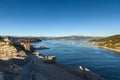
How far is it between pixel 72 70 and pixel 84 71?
449 cm

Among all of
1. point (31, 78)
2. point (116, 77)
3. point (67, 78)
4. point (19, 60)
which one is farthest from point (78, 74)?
point (31, 78)

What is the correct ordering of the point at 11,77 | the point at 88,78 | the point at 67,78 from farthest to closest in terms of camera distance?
the point at 88,78 → the point at 67,78 → the point at 11,77

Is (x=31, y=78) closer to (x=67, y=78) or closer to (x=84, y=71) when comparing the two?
(x=67, y=78)

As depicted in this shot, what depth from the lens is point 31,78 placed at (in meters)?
36.0

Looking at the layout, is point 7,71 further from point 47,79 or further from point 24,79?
point 47,79

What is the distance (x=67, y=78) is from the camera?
4850 centimetres

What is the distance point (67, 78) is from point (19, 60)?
1649 centimetres

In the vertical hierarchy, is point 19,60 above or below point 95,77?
above

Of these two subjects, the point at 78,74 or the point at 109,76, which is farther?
the point at 109,76

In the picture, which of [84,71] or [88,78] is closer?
[88,78]

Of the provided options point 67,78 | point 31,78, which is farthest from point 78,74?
point 31,78

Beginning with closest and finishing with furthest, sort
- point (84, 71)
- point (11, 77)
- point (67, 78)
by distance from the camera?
1. point (11, 77)
2. point (67, 78)
3. point (84, 71)

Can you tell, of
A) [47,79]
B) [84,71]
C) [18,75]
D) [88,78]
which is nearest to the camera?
[18,75]

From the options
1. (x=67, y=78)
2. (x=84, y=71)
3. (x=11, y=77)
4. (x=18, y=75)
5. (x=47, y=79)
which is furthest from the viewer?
(x=84, y=71)
